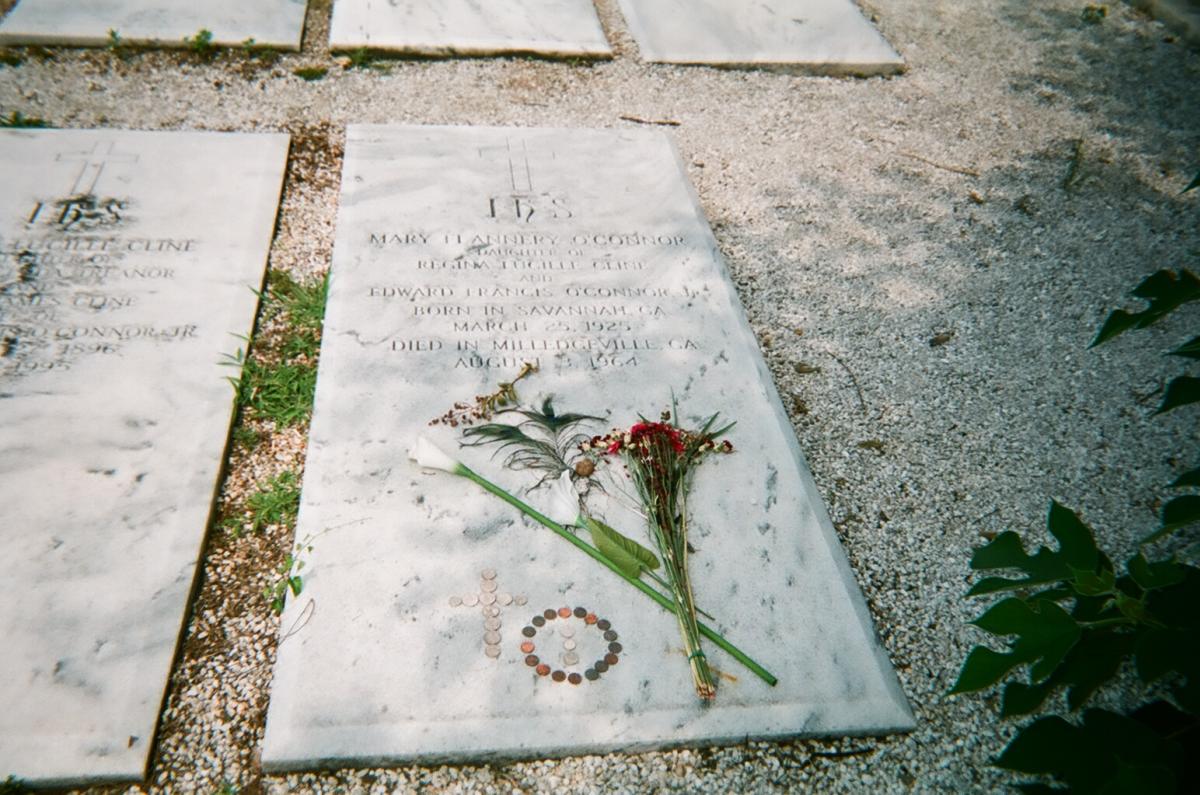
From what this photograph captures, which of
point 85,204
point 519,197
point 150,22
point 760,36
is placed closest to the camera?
point 85,204

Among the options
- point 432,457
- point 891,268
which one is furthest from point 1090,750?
point 891,268

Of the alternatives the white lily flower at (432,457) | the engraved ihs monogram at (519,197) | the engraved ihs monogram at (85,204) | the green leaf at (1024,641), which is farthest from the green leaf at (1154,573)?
the engraved ihs monogram at (85,204)

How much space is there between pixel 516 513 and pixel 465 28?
9.23ft

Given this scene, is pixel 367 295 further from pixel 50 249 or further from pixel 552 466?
pixel 50 249

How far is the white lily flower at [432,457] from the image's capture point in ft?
7.02

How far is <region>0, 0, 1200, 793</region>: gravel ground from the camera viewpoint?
192 centimetres

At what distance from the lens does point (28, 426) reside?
7.39ft

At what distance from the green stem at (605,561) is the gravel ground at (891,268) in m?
0.19

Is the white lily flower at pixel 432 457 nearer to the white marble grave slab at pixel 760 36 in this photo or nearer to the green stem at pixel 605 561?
the green stem at pixel 605 561

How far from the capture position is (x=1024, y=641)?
4.28ft

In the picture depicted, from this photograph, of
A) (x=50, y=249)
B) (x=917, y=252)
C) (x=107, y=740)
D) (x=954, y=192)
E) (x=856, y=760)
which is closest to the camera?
(x=107, y=740)

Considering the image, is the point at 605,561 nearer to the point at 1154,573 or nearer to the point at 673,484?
the point at 673,484

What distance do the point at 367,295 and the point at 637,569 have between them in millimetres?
1241

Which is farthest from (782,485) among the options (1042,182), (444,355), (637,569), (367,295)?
(1042,182)
